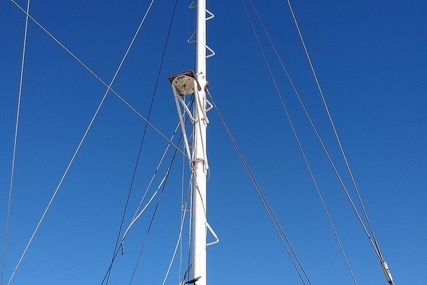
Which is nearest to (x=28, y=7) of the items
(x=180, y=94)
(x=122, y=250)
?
(x=180, y=94)

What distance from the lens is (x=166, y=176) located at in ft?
36.3

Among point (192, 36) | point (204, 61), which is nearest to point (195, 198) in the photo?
point (204, 61)

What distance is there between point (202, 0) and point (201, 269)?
5.78 meters

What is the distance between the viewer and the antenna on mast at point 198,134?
7.88m

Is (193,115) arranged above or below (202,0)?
below

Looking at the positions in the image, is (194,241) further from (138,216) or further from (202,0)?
(202,0)

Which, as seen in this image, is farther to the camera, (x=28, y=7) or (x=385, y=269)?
(x=385, y=269)

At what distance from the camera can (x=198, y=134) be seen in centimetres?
910

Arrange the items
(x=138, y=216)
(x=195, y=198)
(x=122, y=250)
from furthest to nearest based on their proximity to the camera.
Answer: (x=122, y=250)
(x=138, y=216)
(x=195, y=198)

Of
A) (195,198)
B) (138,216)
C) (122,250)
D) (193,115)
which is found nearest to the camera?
(195,198)

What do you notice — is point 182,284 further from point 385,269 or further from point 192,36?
point 192,36

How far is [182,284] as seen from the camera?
26.0 feet

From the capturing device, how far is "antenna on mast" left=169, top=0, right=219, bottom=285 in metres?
7.88

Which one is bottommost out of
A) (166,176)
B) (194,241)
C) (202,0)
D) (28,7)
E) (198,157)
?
(194,241)
